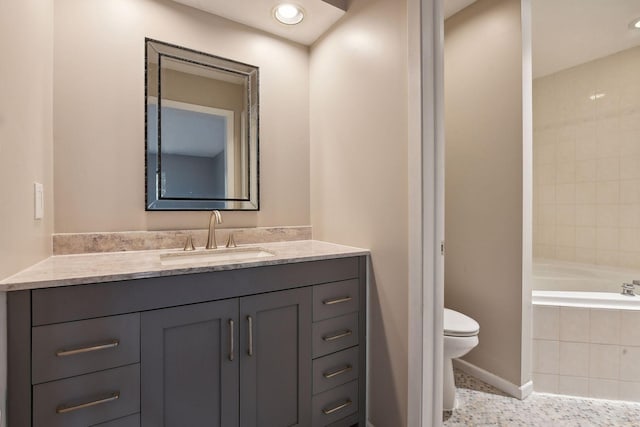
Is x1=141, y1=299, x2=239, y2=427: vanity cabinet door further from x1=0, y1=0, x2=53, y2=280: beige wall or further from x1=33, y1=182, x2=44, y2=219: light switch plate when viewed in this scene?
x1=33, y1=182, x2=44, y2=219: light switch plate

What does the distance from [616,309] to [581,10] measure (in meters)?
1.97

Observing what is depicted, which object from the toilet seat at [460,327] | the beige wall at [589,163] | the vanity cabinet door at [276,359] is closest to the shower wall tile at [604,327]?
the toilet seat at [460,327]

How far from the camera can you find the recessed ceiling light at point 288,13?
1672 millimetres

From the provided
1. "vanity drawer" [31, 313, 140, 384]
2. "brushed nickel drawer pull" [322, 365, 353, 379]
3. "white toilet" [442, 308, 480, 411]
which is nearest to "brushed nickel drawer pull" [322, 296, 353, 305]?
Result: "brushed nickel drawer pull" [322, 365, 353, 379]

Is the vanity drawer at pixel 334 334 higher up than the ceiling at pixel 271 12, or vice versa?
the ceiling at pixel 271 12

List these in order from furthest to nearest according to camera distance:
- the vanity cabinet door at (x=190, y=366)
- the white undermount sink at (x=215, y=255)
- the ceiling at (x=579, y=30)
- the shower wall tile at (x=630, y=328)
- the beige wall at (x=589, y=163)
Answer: the beige wall at (x=589, y=163) → the ceiling at (x=579, y=30) → the shower wall tile at (x=630, y=328) → the white undermount sink at (x=215, y=255) → the vanity cabinet door at (x=190, y=366)

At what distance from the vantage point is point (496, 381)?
1841 mm

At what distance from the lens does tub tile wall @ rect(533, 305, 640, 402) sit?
1682mm

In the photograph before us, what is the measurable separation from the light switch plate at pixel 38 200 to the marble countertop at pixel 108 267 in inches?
7.6

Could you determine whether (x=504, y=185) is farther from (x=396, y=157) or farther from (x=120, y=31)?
(x=120, y=31)

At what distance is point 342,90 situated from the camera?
1.73 metres

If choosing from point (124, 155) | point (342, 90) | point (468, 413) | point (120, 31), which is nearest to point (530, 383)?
point (468, 413)

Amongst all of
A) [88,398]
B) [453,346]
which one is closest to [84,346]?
[88,398]

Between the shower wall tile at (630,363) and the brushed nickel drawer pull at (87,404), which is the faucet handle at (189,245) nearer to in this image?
the brushed nickel drawer pull at (87,404)
